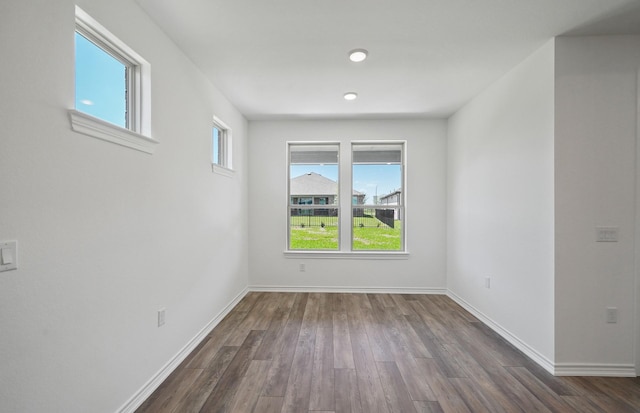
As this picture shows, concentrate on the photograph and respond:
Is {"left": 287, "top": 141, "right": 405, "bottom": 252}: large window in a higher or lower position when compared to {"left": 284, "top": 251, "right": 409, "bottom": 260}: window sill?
higher

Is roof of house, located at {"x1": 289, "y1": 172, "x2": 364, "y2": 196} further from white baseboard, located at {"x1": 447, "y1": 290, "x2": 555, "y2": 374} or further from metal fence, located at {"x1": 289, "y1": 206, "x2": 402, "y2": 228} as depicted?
white baseboard, located at {"x1": 447, "y1": 290, "x2": 555, "y2": 374}

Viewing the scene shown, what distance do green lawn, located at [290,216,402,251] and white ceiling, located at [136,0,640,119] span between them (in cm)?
200

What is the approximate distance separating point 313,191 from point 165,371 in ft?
9.93

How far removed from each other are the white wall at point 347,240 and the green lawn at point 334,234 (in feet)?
0.69

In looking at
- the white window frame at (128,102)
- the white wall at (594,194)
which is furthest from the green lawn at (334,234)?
the white window frame at (128,102)

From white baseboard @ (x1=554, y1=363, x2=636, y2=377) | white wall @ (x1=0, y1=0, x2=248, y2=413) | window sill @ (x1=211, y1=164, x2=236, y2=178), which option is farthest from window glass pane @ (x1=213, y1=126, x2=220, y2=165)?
white baseboard @ (x1=554, y1=363, x2=636, y2=377)

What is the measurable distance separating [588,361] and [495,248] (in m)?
1.15

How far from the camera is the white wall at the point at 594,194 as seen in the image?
2131 mm

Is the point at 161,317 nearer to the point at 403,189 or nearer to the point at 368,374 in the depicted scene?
the point at 368,374

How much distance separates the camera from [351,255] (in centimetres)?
425

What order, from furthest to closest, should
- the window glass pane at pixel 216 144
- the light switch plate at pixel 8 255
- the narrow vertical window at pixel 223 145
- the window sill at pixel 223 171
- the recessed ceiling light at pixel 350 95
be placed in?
the narrow vertical window at pixel 223 145 < the window glass pane at pixel 216 144 < the recessed ceiling light at pixel 350 95 < the window sill at pixel 223 171 < the light switch plate at pixel 8 255

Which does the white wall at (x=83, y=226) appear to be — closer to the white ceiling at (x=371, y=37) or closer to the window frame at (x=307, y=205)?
the white ceiling at (x=371, y=37)

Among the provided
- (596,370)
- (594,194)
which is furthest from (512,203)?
(596,370)

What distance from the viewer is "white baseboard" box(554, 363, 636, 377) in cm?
213
